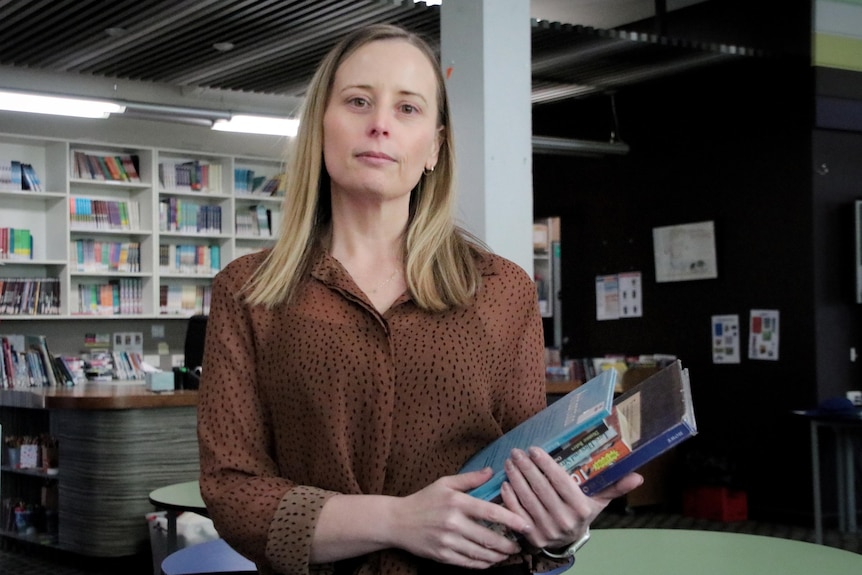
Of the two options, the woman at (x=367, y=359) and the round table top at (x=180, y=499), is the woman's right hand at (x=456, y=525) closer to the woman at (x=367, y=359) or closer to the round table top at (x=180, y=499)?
the woman at (x=367, y=359)

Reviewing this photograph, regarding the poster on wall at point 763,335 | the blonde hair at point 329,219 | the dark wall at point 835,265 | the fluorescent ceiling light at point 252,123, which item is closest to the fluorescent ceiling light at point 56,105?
the fluorescent ceiling light at point 252,123

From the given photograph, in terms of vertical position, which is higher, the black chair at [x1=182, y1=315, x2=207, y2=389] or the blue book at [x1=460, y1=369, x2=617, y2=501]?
the blue book at [x1=460, y1=369, x2=617, y2=501]

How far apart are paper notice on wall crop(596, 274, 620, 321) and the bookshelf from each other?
10.4 feet

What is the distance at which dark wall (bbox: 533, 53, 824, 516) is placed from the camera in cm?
781

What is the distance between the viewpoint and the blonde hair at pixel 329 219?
1261mm

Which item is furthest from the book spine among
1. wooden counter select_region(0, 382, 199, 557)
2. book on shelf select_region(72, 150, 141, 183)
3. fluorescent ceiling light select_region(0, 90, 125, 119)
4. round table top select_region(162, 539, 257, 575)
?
book on shelf select_region(72, 150, 141, 183)

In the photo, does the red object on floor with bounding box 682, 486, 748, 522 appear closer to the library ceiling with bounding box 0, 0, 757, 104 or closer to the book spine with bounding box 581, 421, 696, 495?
the library ceiling with bounding box 0, 0, 757, 104

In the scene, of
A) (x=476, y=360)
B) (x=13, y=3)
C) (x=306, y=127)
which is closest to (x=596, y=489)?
(x=476, y=360)

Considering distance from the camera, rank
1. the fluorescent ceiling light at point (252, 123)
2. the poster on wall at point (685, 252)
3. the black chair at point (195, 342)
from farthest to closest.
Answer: the fluorescent ceiling light at point (252, 123) → the poster on wall at point (685, 252) → the black chair at point (195, 342)

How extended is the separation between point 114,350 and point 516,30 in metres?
6.36

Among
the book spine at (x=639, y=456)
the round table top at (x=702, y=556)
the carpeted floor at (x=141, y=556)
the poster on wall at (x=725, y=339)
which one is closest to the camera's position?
the book spine at (x=639, y=456)

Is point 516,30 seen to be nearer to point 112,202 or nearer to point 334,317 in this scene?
point 334,317

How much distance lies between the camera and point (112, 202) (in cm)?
980

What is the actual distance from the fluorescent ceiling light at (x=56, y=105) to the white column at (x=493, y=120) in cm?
410
